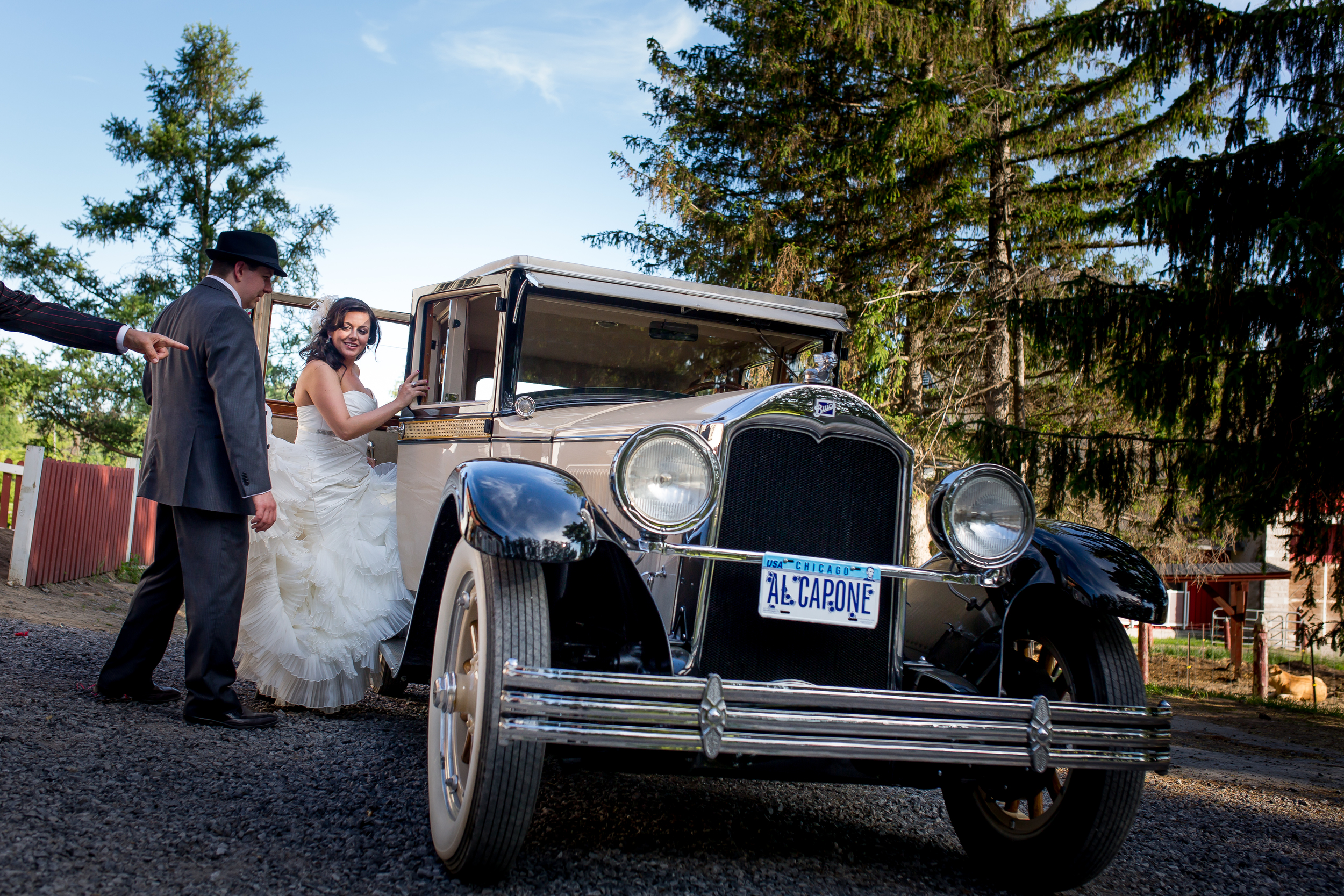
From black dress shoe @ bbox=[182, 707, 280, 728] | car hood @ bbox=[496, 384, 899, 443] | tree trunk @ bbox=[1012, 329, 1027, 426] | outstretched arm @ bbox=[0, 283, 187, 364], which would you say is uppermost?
tree trunk @ bbox=[1012, 329, 1027, 426]

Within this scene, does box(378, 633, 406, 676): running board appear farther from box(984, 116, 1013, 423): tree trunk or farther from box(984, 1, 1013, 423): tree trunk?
box(984, 116, 1013, 423): tree trunk

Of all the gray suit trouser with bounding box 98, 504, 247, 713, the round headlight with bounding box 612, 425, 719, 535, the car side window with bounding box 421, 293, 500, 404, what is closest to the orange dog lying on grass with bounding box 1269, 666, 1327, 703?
the car side window with bounding box 421, 293, 500, 404

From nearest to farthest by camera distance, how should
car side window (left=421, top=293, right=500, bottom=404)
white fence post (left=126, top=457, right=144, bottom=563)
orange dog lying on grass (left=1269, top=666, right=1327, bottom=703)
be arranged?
car side window (left=421, top=293, right=500, bottom=404), white fence post (left=126, top=457, right=144, bottom=563), orange dog lying on grass (left=1269, top=666, right=1327, bottom=703)

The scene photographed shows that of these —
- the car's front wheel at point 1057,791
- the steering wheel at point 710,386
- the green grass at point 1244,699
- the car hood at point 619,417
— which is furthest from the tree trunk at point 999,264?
the car's front wheel at point 1057,791

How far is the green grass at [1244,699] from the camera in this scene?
→ 10.7 m

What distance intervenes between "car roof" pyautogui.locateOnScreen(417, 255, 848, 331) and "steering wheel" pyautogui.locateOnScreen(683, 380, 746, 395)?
35 centimetres

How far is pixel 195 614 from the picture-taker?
11.9ft

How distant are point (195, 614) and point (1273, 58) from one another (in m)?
8.97

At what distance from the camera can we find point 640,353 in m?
4.34

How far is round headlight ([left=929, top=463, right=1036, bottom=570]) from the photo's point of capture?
295 cm

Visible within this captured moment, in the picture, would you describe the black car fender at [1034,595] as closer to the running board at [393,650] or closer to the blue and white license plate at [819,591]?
the blue and white license plate at [819,591]

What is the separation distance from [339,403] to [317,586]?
851 mm

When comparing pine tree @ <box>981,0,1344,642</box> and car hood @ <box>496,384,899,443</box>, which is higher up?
pine tree @ <box>981,0,1344,642</box>

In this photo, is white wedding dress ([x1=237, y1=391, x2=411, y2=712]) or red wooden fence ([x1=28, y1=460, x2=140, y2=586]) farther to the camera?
red wooden fence ([x1=28, y1=460, x2=140, y2=586])
